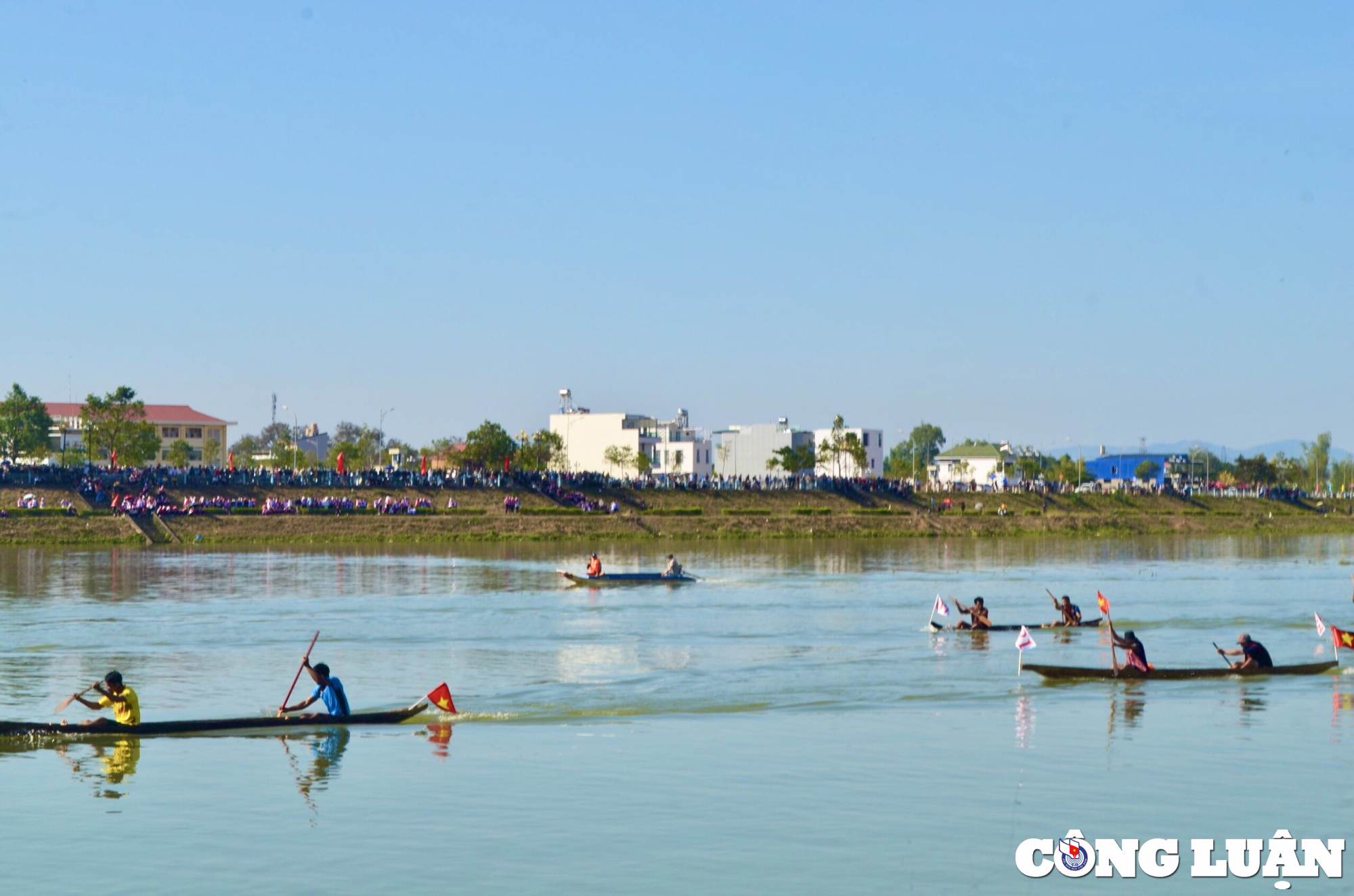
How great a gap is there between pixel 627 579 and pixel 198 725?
3120 cm

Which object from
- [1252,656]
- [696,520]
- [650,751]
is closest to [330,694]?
[650,751]

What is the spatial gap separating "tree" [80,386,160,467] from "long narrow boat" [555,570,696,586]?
251ft

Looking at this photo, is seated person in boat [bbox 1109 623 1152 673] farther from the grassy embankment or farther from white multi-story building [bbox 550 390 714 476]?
white multi-story building [bbox 550 390 714 476]

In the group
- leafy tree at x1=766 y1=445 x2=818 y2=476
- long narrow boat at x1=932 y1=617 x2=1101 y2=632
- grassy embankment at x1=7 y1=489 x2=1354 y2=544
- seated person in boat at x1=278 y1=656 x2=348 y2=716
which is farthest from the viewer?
leafy tree at x1=766 y1=445 x2=818 y2=476

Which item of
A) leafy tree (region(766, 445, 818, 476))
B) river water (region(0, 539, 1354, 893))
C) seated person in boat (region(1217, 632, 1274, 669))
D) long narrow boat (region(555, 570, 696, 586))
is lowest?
river water (region(0, 539, 1354, 893))

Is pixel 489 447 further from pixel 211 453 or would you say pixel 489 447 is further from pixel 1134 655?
pixel 1134 655

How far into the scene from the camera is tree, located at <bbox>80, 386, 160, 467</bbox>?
118 m

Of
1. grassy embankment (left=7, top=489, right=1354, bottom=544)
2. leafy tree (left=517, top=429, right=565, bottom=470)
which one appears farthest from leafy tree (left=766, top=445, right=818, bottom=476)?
grassy embankment (left=7, top=489, right=1354, bottom=544)

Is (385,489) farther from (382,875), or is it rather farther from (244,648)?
(382,875)

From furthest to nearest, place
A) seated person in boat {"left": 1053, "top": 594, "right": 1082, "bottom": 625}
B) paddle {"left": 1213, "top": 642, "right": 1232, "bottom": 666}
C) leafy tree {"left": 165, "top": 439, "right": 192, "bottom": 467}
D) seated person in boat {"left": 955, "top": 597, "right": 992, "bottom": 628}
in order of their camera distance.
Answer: leafy tree {"left": 165, "top": 439, "right": 192, "bottom": 467} → seated person in boat {"left": 1053, "top": 594, "right": 1082, "bottom": 625} → seated person in boat {"left": 955, "top": 597, "right": 992, "bottom": 628} → paddle {"left": 1213, "top": 642, "right": 1232, "bottom": 666}

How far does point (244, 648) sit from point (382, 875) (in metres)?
21.5

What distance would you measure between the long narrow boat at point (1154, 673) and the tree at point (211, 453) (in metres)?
162

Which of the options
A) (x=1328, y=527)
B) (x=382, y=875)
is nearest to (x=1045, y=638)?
(x=382, y=875)

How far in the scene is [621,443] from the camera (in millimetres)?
181500
